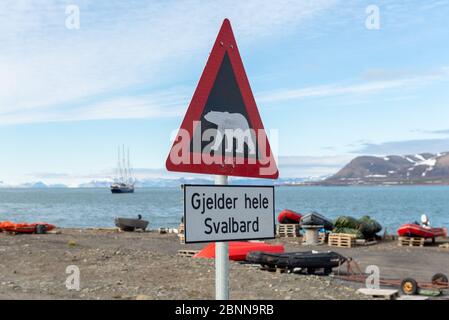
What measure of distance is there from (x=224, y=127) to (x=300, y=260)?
50.0ft

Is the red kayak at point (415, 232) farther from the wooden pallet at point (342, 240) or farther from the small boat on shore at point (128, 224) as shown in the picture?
the small boat on shore at point (128, 224)

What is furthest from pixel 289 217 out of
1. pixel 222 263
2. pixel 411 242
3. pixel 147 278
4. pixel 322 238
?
pixel 222 263

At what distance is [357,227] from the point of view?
1283 inches

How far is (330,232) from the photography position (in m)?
32.0

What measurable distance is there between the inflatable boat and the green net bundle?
1337 centimetres

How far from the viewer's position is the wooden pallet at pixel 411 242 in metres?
29.5

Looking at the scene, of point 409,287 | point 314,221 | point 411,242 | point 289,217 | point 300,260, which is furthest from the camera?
point 289,217

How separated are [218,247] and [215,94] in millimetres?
1024

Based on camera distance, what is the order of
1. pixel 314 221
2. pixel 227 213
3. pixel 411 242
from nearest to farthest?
1. pixel 227 213
2. pixel 411 242
3. pixel 314 221

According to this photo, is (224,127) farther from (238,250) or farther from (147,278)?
(238,250)

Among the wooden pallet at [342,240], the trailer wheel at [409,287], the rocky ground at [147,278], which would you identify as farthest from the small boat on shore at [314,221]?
the trailer wheel at [409,287]

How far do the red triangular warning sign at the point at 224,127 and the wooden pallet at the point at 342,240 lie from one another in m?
26.7
